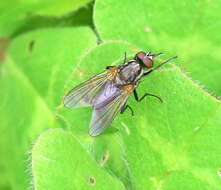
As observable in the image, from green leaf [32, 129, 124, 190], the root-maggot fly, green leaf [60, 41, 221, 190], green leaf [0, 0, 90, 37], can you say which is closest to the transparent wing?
the root-maggot fly

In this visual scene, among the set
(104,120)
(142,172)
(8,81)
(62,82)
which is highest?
(8,81)

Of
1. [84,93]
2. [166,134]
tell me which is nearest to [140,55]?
[84,93]

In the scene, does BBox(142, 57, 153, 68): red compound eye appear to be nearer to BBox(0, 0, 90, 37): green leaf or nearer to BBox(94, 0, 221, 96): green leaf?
BBox(94, 0, 221, 96): green leaf

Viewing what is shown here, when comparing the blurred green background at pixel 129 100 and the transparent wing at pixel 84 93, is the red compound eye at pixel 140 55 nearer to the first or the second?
the blurred green background at pixel 129 100

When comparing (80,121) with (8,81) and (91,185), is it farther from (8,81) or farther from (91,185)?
(8,81)

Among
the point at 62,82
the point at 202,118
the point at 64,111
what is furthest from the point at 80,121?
the point at 202,118

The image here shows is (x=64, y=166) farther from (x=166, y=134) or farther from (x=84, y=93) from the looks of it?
(x=84, y=93)

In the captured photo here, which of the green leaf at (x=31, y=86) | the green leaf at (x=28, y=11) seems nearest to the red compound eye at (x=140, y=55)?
the green leaf at (x=31, y=86)
